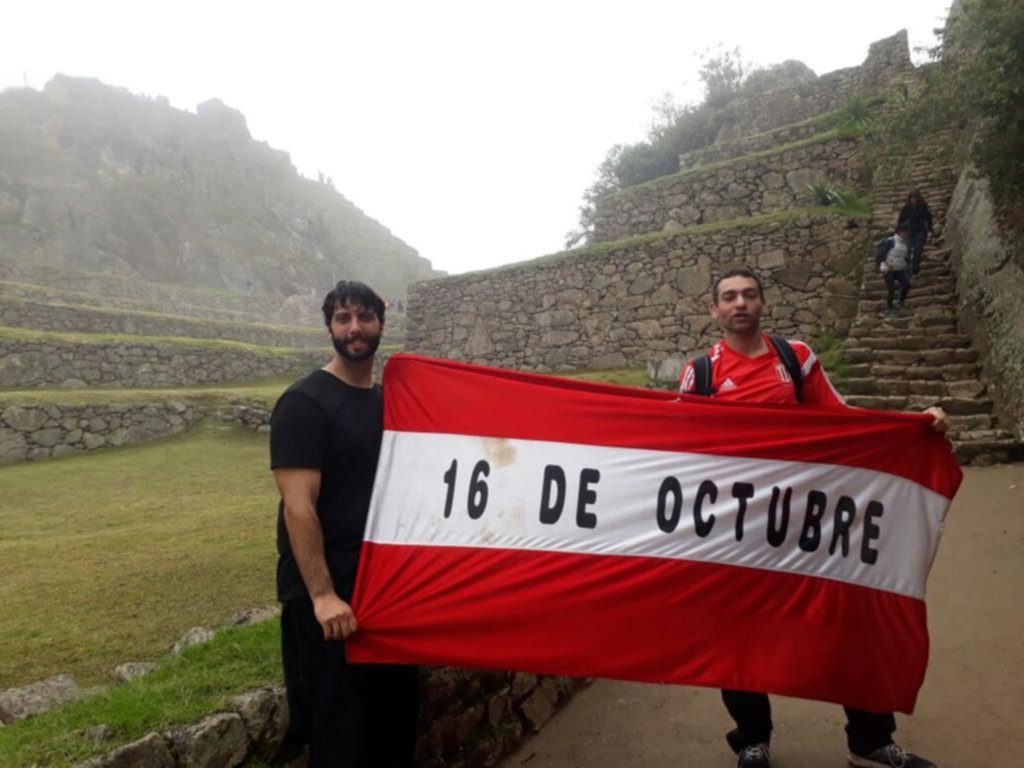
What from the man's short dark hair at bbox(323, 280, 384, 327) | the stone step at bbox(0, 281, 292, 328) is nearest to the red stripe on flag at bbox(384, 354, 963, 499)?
the man's short dark hair at bbox(323, 280, 384, 327)

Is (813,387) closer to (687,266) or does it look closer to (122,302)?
(687,266)

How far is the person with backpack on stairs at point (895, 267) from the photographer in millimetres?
8070

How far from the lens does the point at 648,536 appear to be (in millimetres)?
2033

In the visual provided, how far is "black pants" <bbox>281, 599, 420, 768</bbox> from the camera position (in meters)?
1.73

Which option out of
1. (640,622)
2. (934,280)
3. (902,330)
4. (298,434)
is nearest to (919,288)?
(934,280)

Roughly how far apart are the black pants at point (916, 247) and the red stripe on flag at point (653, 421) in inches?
295

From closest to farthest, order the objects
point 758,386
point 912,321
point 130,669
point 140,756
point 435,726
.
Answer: point 140,756
point 758,386
point 435,726
point 130,669
point 912,321

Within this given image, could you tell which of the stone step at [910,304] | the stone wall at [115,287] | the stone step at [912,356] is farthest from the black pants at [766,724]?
the stone wall at [115,287]

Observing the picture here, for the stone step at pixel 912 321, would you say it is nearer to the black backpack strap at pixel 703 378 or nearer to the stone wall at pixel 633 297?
the stone wall at pixel 633 297

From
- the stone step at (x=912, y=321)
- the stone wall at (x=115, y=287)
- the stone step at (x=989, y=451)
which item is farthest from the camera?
the stone wall at (x=115, y=287)

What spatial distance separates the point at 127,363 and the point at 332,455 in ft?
45.6

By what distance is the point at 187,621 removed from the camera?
3.39m

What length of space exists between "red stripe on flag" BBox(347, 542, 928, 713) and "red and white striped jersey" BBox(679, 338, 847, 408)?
622mm

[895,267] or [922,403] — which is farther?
[895,267]
